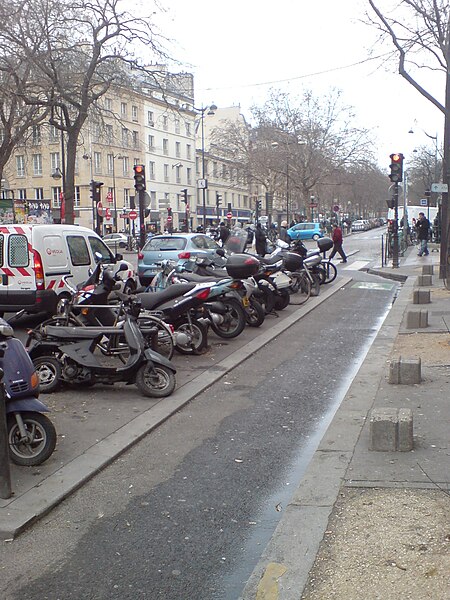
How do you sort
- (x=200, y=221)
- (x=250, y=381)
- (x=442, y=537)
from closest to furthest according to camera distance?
(x=442, y=537), (x=250, y=381), (x=200, y=221)

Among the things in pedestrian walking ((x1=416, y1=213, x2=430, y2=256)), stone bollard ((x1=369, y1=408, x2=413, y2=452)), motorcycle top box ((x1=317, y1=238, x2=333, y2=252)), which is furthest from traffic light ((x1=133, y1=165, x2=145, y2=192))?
stone bollard ((x1=369, y1=408, x2=413, y2=452))

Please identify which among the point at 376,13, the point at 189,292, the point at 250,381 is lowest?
the point at 250,381

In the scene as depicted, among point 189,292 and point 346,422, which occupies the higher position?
point 189,292

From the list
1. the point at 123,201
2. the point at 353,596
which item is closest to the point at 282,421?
the point at 353,596

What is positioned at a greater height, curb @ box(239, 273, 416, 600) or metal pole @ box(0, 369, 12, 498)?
metal pole @ box(0, 369, 12, 498)

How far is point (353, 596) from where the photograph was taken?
120 inches

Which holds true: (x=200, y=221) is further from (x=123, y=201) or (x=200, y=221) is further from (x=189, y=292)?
(x=189, y=292)

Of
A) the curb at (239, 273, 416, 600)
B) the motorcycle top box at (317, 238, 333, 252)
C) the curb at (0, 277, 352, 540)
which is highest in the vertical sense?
the motorcycle top box at (317, 238, 333, 252)

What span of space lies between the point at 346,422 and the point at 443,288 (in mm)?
10696

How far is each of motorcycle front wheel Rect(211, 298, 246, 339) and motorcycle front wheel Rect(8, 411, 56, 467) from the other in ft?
17.3

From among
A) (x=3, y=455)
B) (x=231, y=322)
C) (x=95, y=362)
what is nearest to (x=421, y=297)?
(x=231, y=322)

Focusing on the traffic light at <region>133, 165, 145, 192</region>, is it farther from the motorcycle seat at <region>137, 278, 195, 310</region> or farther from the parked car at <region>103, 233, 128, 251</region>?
the parked car at <region>103, 233, 128, 251</region>

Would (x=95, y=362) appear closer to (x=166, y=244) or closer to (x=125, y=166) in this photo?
(x=166, y=244)

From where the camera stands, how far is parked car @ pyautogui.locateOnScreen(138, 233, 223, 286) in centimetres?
1641
